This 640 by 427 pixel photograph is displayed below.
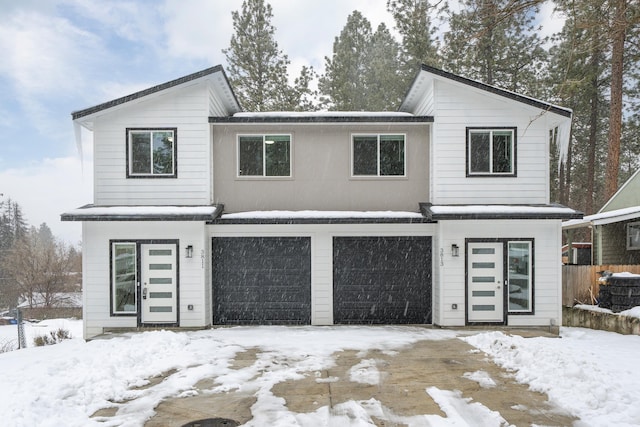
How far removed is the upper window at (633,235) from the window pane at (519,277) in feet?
23.5

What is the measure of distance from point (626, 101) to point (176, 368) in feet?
74.8

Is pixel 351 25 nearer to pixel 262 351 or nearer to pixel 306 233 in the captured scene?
pixel 306 233

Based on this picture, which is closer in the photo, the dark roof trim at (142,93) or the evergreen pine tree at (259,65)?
the dark roof trim at (142,93)

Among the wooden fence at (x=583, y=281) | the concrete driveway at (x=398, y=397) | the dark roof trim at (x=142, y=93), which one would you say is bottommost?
the concrete driveway at (x=398, y=397)

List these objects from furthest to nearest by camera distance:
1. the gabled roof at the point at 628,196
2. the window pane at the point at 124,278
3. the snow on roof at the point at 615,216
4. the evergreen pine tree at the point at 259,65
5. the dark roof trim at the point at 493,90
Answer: the evergreen pine tree at the point at 259,65 < the gabled roof at the point at 628,196 < the snow on roof at the point at 615,216 < the window pane at the point at 124,278 < the dark roof trim at the point at 493,90

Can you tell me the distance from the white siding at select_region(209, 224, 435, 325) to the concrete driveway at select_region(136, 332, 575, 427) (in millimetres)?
3610

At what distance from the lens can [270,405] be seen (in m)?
5.65

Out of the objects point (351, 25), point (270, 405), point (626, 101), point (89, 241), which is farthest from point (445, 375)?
point (351, 25)

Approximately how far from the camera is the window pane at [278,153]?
11.4m

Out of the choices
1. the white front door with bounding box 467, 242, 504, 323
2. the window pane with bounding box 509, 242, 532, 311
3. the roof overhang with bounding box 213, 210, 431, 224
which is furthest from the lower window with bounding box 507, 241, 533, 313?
the roof overhang with bounding box 213, 210, 431, 224

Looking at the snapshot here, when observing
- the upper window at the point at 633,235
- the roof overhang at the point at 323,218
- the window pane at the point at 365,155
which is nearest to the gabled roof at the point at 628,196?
the upper window at the point at 633,235

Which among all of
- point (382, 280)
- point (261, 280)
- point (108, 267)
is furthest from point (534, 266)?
point (108, 267)

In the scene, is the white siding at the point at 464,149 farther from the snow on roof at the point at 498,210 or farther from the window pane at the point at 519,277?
the window pane at the point at 519,277

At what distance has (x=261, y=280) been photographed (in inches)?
450
